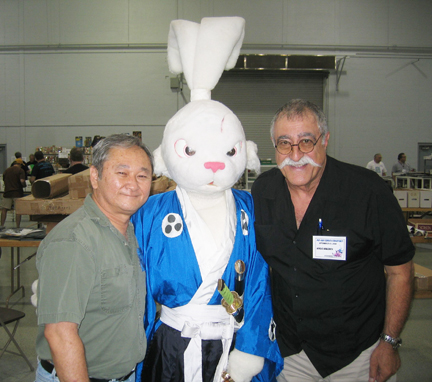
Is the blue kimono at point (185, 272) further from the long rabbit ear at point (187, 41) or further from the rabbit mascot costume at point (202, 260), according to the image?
the long rabbit ear at point (187, 41)

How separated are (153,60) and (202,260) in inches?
371

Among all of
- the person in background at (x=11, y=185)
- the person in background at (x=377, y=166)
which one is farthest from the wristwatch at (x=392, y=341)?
the person in background at (x=377, y=166)

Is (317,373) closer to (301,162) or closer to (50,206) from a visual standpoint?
(301,162)

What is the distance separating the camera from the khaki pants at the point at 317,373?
158 centimetres

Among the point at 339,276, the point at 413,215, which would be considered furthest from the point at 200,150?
the point at 413,215

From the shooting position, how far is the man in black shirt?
1538mm

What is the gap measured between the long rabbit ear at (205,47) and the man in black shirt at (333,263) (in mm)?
370

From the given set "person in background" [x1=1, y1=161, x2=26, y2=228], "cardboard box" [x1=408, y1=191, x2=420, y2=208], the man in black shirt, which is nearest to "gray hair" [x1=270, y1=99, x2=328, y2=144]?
the man in black shirt

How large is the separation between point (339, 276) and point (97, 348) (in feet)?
3.37

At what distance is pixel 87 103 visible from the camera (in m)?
9.87

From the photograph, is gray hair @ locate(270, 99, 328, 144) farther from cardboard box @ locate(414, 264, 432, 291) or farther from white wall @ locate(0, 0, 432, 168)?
white wall @ locate(0, 0, 432, 168)

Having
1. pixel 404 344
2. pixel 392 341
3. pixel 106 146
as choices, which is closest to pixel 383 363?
pixel 392 341

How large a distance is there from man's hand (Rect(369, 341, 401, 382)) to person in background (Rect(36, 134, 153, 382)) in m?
1.03

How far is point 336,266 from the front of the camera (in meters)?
1.54
